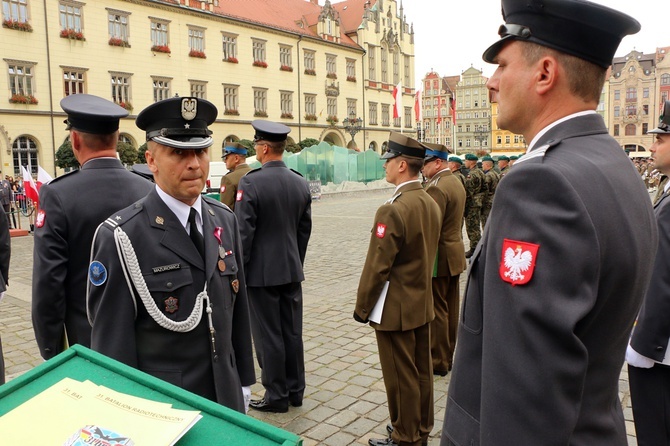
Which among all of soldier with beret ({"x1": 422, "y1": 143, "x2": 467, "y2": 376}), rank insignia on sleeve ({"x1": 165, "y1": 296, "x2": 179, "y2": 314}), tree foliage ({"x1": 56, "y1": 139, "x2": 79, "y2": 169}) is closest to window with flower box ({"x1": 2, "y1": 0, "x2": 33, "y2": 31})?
tree foliage ({"x1": 56, "y1": 139, "x2": 79, "y2": 169})

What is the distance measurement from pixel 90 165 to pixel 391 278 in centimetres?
215

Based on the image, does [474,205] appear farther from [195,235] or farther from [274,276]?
[195,235]

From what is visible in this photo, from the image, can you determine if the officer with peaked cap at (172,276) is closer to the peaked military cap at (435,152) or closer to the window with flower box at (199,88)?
the peaked military cap at (435,152)

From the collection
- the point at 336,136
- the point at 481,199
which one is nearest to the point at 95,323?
the point at 481,199

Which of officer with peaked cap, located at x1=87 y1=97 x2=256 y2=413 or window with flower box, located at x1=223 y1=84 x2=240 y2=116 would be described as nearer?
officer with peaked cap, located at x1=87 y1=97 x2=256 y2=413

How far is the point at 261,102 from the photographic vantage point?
42.8m

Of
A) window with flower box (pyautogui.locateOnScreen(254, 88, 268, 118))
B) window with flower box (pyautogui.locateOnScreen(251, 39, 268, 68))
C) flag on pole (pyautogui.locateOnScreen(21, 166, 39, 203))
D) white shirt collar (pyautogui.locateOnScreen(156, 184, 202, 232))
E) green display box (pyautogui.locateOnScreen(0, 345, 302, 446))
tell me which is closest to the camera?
green display box (pyautogui.locateOnScreen(0, 345, 302, 446))

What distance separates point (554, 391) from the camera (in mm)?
1383

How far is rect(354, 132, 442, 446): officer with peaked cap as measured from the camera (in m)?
3.80

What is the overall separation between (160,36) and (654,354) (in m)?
38.2

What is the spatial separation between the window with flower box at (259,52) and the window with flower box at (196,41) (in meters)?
4.80

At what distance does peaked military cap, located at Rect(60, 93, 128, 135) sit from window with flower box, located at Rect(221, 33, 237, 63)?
38.8 metres

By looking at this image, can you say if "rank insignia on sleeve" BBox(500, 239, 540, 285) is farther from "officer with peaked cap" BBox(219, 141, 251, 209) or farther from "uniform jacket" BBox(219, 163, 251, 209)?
"uniform jacket" BBox(219, 163, 251, 209)

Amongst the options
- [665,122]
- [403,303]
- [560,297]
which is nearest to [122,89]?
[403,303]
